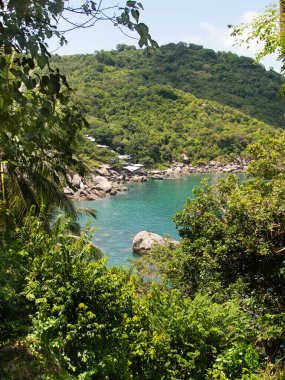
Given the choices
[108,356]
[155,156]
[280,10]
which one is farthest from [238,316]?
[155,156]

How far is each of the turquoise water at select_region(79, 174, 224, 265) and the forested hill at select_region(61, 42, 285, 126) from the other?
221 ft

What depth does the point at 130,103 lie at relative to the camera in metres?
100

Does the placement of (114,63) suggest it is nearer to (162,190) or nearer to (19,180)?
(162,190)

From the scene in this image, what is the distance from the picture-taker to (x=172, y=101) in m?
106

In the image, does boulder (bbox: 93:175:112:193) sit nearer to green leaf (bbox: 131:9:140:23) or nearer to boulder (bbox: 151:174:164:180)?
boulder (bbox: 151:174:164:180)

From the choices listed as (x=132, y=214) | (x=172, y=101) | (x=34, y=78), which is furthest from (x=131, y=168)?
(x=34, y=78)

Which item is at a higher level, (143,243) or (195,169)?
(143,243)

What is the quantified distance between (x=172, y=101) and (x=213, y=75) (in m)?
35.1

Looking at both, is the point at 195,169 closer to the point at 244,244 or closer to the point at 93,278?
the point at 244,244

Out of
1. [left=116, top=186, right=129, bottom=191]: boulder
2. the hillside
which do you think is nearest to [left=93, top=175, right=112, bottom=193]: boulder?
[left=116, top=186, right=129, bottom=191]: boulder

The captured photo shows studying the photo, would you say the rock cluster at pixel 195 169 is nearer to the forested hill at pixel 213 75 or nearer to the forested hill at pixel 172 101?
the forested hill at pixel 172 101

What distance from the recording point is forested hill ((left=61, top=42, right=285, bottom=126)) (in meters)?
119

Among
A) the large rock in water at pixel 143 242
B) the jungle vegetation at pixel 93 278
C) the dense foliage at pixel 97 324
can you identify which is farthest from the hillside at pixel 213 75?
the dense foliage at pixel 97 324

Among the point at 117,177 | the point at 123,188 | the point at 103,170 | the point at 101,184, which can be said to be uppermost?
the point at 103,170
